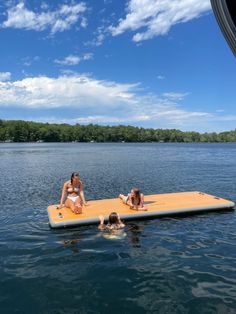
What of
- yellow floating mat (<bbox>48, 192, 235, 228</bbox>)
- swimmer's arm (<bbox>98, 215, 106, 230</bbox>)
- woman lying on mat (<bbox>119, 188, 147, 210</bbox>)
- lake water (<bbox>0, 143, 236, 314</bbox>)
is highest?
woman lying on mat (<bbox>119, 188, 147, 210</bbox>)

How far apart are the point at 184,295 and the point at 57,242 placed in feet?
15.8

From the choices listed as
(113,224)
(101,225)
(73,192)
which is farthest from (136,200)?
(73,192)

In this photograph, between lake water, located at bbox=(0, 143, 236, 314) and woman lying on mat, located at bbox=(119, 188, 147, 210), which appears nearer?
lake water, located at bbox=(0, 143, 236, 314)

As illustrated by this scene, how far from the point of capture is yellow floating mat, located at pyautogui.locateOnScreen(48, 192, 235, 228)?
12367 millimetres

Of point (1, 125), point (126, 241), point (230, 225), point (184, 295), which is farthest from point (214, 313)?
point (1, 125)

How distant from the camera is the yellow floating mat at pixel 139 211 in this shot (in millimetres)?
12367

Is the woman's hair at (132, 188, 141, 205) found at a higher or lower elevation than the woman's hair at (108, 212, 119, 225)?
higher

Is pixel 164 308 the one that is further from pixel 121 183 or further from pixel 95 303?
pixel 121 183

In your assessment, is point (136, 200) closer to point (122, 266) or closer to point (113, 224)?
point (113, 224)

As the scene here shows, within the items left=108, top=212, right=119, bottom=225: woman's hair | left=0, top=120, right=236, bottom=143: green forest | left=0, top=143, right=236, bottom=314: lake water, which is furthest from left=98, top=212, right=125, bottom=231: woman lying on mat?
left=0, top=120, right=236, bottom=143: green forest

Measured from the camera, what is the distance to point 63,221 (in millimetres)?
12094

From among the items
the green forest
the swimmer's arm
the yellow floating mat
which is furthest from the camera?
the green forest

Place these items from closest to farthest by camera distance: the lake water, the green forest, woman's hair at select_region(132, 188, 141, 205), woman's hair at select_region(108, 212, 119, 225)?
the lake water < woman's hair at select_region(108, 212, 119, 225) < woman's hair at select_region(132, 188, 141, 205) < the green forest

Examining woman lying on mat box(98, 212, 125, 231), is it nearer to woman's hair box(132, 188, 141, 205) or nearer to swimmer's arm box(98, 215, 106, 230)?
swimmer's arm box(98, 215, 106, 230)
